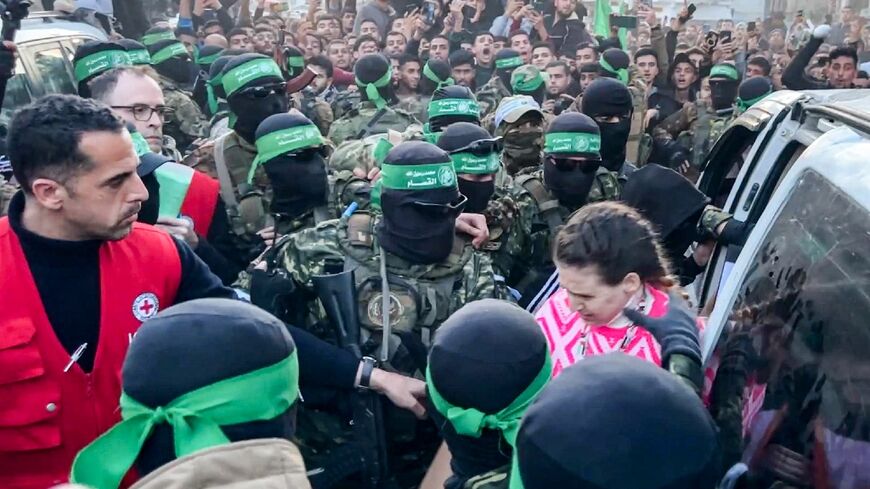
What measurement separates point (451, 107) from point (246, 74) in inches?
60.7

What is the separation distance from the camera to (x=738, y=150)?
A: 4.08 m

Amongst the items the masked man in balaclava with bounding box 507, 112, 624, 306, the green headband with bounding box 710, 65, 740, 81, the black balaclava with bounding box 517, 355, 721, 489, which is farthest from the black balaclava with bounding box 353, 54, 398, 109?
the black balaclava with bounding box 517, 355, 721, 489

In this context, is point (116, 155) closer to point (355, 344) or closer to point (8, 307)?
point (8, 307)

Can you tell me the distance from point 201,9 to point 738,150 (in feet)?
30.0

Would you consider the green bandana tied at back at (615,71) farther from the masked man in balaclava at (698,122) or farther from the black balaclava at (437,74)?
the black balaclava at (437,74)

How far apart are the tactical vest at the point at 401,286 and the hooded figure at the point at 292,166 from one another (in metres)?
0.94

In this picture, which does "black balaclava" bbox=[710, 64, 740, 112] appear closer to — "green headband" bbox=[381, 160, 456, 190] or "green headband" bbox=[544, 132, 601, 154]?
"green headband" bbox=[544, 132, 601, 154]

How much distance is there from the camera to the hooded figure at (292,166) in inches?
159

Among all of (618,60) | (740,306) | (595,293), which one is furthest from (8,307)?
(618,60)

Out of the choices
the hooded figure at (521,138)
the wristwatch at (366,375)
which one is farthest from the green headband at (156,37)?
the wristwatch at (366,375)

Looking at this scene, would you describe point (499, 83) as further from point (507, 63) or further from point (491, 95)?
point (507, 63)

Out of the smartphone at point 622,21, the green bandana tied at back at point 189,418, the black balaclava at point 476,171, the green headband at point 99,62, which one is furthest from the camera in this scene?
the smartphone at point 622,21

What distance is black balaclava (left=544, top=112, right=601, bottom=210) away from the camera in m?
4.45

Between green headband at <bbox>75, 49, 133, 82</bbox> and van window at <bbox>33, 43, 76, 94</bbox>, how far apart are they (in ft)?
3.14
